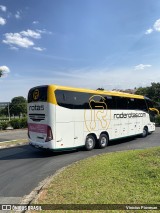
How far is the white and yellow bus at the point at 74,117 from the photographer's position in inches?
467

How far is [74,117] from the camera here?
1274cm

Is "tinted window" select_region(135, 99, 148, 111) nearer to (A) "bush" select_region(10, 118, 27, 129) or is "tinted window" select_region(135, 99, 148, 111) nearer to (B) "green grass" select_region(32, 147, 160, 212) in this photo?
(B) "green grass" select_region(32, 147, 160, 212)

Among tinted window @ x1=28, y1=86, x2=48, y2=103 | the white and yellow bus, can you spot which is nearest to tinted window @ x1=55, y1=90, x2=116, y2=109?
the white and yellow bus

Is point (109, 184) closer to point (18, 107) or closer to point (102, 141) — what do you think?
point (102, 141)

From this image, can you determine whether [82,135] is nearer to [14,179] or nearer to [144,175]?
[14,179]

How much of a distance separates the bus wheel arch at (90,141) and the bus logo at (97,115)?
393 millimetres

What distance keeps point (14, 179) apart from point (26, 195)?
186cm

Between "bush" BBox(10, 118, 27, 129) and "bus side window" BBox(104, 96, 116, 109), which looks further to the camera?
"bush" BBox(10, 118, 27, 129)

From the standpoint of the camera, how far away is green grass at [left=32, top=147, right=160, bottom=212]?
5.46m

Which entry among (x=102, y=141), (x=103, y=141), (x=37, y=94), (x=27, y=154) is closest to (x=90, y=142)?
(x=102, y=141)

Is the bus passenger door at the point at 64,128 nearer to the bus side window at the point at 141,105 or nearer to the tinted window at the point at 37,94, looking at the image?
the tinted window at the point at 37,94

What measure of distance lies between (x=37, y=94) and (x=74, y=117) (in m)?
2.16

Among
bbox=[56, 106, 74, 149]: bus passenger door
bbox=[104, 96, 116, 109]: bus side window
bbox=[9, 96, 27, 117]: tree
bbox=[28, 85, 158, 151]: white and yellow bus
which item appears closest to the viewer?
bbox=[28, 85, 158, 151]: white and yellow bus

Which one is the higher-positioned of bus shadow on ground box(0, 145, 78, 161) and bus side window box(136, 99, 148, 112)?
bus side window box(136, 99, 148, 112)
